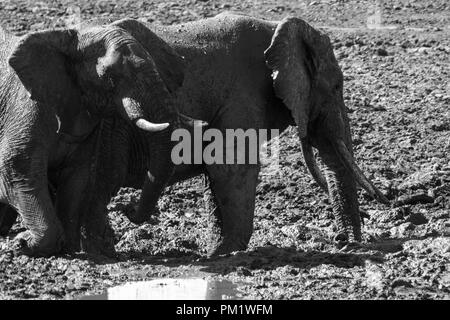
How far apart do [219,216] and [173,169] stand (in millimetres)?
1360

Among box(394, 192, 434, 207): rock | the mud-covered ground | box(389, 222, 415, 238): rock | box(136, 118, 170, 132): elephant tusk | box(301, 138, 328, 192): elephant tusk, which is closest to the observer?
the mud-covered ground

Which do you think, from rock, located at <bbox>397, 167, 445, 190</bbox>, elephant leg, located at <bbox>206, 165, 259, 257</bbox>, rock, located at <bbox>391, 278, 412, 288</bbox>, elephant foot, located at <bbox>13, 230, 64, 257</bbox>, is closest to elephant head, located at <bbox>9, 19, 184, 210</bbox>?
elephant foot, located at <bbox>13, 230, 64, 257</bbox>

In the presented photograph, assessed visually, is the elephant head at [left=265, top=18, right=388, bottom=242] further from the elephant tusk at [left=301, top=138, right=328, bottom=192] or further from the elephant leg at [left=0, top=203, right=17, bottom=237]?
the elephant leg at [left=0, top=203, right=17, bottom=237]

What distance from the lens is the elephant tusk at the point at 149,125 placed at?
39.8 ft

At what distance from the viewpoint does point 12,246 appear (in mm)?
12680

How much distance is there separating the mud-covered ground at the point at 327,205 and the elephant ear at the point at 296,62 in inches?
43.2

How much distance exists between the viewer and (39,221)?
12633 millimetres

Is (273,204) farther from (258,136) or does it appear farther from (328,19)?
(328,19)

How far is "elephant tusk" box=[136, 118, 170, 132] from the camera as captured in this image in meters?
12.1

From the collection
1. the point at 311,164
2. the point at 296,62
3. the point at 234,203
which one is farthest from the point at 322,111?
the point at 234,203

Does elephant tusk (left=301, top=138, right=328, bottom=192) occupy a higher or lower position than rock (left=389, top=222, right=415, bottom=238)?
higher

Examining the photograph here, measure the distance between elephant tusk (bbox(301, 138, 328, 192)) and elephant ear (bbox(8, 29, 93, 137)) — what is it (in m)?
2.37

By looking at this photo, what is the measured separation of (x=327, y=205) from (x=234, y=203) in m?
1.83
